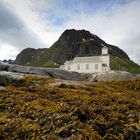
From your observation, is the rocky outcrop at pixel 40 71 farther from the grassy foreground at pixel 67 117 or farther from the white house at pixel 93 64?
the white house at pixel 93 64

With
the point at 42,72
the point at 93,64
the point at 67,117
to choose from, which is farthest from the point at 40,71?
the point at 93,64

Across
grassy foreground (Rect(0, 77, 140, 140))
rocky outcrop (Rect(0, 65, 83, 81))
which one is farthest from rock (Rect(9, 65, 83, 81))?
grassy foreground (Rect(0, 77, 140, 140))

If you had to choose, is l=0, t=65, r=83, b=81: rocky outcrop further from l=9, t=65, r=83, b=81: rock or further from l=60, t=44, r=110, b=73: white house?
l=60, t=44, r=110, b=73: white house

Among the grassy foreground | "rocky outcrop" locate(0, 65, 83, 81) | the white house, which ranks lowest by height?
the grassy foreground

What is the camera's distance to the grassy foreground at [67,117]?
6523 mm

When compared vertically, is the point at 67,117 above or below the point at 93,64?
below

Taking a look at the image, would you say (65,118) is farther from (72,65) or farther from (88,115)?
(72,65)

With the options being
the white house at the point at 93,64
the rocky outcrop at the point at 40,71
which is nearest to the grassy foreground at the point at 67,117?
the rocky outcrop at the point at 40,71

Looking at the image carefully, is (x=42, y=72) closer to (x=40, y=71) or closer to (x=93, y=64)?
(x=40, y=71)

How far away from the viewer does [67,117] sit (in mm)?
7156

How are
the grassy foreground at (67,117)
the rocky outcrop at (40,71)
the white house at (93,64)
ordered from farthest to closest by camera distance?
the white house at (93,64)
the rocky outcrop at (40,71)
the grassy foreground at (67,117)

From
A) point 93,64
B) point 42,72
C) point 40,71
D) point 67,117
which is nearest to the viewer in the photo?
point 67,117

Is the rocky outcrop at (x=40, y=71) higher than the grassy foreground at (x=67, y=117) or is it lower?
→ higher

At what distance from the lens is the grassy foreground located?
21.4 feet
